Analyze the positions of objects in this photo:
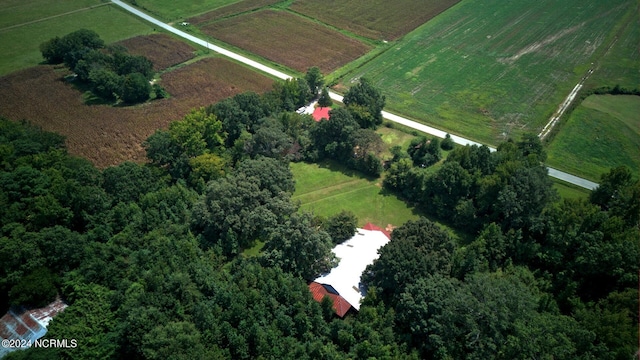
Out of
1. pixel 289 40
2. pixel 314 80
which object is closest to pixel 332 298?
pixel 314 80

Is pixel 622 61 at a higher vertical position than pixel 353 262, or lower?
higher

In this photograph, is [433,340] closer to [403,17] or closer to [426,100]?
[426,100]

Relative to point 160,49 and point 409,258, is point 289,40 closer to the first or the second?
point 160,49

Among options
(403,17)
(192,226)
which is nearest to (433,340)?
(192,226)

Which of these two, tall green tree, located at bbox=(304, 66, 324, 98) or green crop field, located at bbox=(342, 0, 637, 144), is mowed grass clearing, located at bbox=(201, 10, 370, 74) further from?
tall green tree, located at bbox=(304, 66, 324, 98)

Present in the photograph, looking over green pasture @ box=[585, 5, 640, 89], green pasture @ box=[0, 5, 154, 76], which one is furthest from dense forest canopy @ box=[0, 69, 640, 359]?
green pasture @ box=[0, 5, 154, 76]

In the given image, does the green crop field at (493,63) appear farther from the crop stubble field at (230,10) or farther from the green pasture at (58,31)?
the green pasture at (58,31)

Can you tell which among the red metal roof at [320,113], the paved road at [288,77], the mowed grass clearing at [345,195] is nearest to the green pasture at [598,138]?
the paved road at [288,77]
